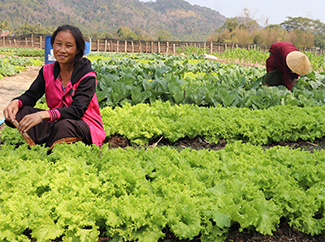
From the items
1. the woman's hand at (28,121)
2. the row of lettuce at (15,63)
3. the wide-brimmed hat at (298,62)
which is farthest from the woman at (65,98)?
the row of lettuce at (15,63)

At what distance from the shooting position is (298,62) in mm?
7004

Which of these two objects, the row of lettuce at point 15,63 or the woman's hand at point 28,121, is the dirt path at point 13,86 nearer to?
the row of lettuce at point 15,63

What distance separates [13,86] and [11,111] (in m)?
7.48

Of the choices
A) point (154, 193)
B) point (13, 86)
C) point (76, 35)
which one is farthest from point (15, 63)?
point (154, 193)

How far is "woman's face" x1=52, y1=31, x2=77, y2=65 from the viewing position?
10.9ft

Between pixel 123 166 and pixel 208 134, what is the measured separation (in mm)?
2256

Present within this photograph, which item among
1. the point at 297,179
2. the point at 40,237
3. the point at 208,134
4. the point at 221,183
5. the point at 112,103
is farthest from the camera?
the point at 112,103

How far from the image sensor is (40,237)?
86.2 inches

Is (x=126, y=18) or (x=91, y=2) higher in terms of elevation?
(x=91, y=2)

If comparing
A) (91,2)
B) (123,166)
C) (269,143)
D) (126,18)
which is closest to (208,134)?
(269,143)

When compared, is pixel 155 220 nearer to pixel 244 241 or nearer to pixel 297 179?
pixel 244 241

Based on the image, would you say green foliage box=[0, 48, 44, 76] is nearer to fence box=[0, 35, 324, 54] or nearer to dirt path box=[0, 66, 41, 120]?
dirt path box=[0, 66, 41, 120]

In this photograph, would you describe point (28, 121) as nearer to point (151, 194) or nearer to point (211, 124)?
point (151, 194)

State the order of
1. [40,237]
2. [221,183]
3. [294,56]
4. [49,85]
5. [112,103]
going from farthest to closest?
[294,56]
[112,103]
[49,85]
[221,183]
[40,237]
